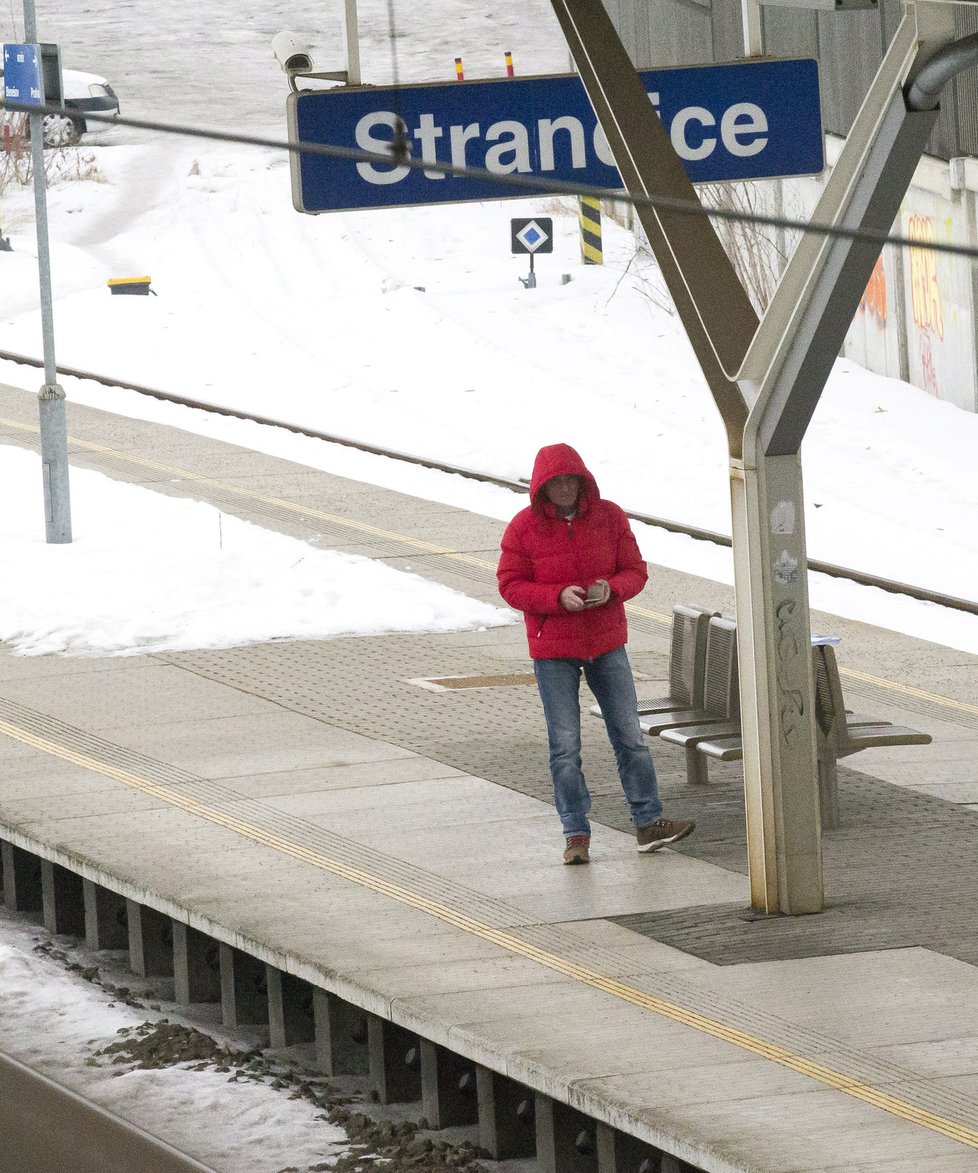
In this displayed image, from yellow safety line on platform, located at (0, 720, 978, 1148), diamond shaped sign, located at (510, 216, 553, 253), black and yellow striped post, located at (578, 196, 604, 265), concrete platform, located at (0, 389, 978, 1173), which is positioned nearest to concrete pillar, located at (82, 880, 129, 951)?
concrete platform, located at (0, 389, 978, 1173)

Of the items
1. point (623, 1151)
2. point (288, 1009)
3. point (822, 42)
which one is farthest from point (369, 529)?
point (822, 42)

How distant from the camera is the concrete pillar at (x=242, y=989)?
369 inches

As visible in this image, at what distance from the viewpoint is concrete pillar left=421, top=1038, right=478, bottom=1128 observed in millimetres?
8148

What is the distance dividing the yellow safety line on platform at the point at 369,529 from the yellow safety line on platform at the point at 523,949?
4541 millimetres

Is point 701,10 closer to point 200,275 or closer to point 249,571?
point 200,275

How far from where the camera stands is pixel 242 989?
30.9 feet

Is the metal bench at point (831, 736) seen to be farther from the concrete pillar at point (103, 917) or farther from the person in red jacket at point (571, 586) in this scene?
the concrete pillar at point (103, 917)

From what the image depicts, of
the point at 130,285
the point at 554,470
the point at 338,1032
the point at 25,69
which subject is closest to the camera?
the point at 338,1032

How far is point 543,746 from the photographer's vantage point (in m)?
12.2

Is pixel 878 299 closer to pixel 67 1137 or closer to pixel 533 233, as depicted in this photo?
pixel 533 233

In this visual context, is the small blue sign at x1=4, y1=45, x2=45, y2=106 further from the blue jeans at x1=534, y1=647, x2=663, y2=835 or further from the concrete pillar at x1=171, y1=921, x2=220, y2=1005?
the concrete pillar at x1=171, y1=921, x2=220, y2=1005

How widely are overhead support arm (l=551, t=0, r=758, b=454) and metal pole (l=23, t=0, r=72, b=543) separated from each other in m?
8.86

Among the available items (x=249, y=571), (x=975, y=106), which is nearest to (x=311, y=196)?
(x=249, y=571)

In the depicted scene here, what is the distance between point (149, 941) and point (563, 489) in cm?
262
